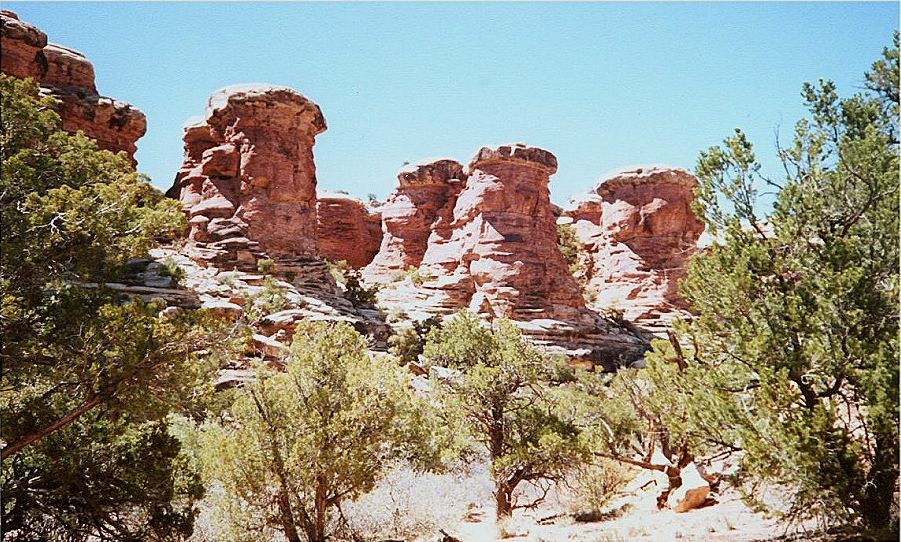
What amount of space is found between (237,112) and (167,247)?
33.0ft

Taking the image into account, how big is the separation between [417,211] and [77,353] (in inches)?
1553

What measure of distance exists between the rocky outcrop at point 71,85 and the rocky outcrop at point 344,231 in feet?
59.8

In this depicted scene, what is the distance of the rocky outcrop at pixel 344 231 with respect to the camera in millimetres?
52062

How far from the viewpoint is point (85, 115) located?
113 ft

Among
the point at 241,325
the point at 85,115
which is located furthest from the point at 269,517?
the point at 85,115

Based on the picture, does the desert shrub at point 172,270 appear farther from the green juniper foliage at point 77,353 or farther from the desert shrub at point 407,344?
the green juniper foliage at point 77,353

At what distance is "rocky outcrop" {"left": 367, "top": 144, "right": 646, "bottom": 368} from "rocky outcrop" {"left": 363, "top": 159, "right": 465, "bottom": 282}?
11.4ft

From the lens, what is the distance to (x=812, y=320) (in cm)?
731

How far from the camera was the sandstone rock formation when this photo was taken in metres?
43.5

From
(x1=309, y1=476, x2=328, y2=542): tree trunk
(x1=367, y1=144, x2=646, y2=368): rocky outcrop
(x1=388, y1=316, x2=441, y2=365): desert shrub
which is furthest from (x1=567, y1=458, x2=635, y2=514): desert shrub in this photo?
(x1=367, y1=144, x2=646, y2=368): rocky outcrop

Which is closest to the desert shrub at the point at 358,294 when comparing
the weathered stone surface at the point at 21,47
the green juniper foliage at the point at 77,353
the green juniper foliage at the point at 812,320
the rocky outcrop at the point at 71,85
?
the rocky outcrop at the point at 71,85

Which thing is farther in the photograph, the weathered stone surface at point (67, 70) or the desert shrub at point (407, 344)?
the weathered stone surface at point (67, 70)

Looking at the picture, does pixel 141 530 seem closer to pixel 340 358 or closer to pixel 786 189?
pixel 340 358

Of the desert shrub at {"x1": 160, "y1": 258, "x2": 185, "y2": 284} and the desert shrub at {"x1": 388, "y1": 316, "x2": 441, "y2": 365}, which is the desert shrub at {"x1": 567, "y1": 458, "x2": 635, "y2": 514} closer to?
the desert shrub at {"x1": 388, "y1": 316, "x2": 441, "y2": 365}
